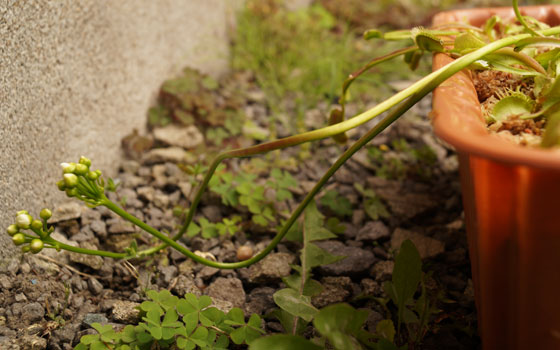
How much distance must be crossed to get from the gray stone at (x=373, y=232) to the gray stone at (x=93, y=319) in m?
0.70

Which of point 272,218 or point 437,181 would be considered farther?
point 437,181

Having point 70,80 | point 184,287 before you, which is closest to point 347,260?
point 184,287

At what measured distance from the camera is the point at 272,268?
50.9 inches

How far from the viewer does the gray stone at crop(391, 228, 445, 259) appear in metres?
1.34

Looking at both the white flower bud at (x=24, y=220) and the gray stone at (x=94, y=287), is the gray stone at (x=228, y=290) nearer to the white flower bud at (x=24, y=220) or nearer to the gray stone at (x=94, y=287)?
the gray stone at (x=94, y=287)

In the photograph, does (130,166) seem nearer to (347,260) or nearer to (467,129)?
(347,260)

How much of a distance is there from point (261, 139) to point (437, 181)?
0.66m

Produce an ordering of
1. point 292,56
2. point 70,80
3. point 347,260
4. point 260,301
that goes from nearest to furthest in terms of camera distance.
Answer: point 260,301, point 347,260, point 70,80, point 292,56

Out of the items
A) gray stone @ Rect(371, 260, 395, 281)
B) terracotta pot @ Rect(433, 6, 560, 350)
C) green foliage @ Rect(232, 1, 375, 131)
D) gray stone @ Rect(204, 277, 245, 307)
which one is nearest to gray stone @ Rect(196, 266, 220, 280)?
gray stone @ Rect(204, 277, 245, 307)

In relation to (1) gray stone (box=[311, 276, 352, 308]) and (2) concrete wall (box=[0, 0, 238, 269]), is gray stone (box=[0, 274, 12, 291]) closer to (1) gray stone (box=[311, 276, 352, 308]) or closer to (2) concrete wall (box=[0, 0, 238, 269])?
(2) concrete wall (box=[0, 0, 238, 269])

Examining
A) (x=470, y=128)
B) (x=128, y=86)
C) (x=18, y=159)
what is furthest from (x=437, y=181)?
(x=18, y=159)

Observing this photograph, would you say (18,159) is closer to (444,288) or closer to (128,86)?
(128,86)

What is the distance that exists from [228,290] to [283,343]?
36cm

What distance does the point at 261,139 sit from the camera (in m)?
1.93
